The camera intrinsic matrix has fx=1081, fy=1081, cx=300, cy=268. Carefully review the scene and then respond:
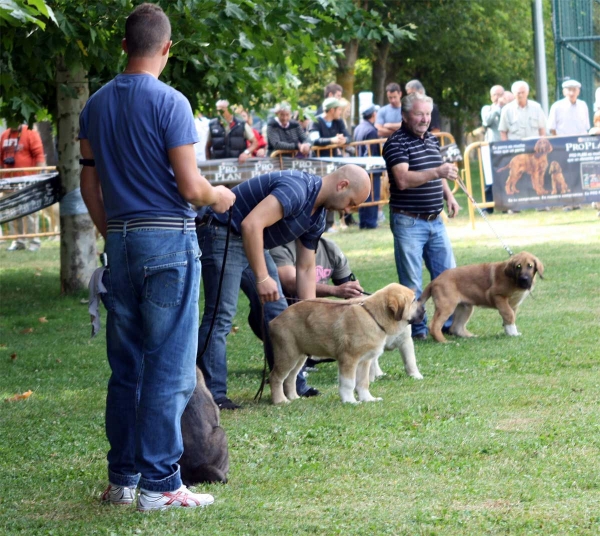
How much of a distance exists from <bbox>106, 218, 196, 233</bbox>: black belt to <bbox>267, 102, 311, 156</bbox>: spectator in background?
49.7 feet

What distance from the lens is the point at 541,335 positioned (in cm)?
981

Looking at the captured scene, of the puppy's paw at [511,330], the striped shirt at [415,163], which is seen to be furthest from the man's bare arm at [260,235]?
the puppy's paw at [511,330]

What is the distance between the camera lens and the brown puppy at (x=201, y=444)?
536cm

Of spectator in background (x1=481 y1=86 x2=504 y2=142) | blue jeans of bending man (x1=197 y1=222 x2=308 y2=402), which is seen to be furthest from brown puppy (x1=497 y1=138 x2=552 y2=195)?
blue jeans of bending man (x1=197 y1=222 x2=308 y2=402)

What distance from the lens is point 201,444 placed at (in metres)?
5.39

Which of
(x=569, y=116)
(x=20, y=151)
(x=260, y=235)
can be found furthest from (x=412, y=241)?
(x=20, y=151)

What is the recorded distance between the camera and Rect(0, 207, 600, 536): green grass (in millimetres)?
4820

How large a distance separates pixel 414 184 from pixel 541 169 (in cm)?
975

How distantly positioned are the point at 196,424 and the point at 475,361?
13.2 ft

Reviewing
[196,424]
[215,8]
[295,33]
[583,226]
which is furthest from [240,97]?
[196,424]

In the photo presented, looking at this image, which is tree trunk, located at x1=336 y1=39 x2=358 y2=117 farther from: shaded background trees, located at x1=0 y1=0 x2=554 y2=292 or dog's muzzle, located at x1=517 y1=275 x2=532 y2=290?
dog's muzzle, located at x1=517 y1=275 x2=532 y2=290

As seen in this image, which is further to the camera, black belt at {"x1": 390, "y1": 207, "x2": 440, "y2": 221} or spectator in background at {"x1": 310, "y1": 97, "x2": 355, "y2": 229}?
spectator in background at {"x1": 310, "y1": 97, "x2": 355, "y2": 229}

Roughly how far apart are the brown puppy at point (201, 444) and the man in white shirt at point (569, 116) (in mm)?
16585

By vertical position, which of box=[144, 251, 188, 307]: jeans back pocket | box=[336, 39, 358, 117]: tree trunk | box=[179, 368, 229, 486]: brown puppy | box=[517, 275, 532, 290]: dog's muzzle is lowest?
box=[179, 368, 229, 486]: brown puppy
